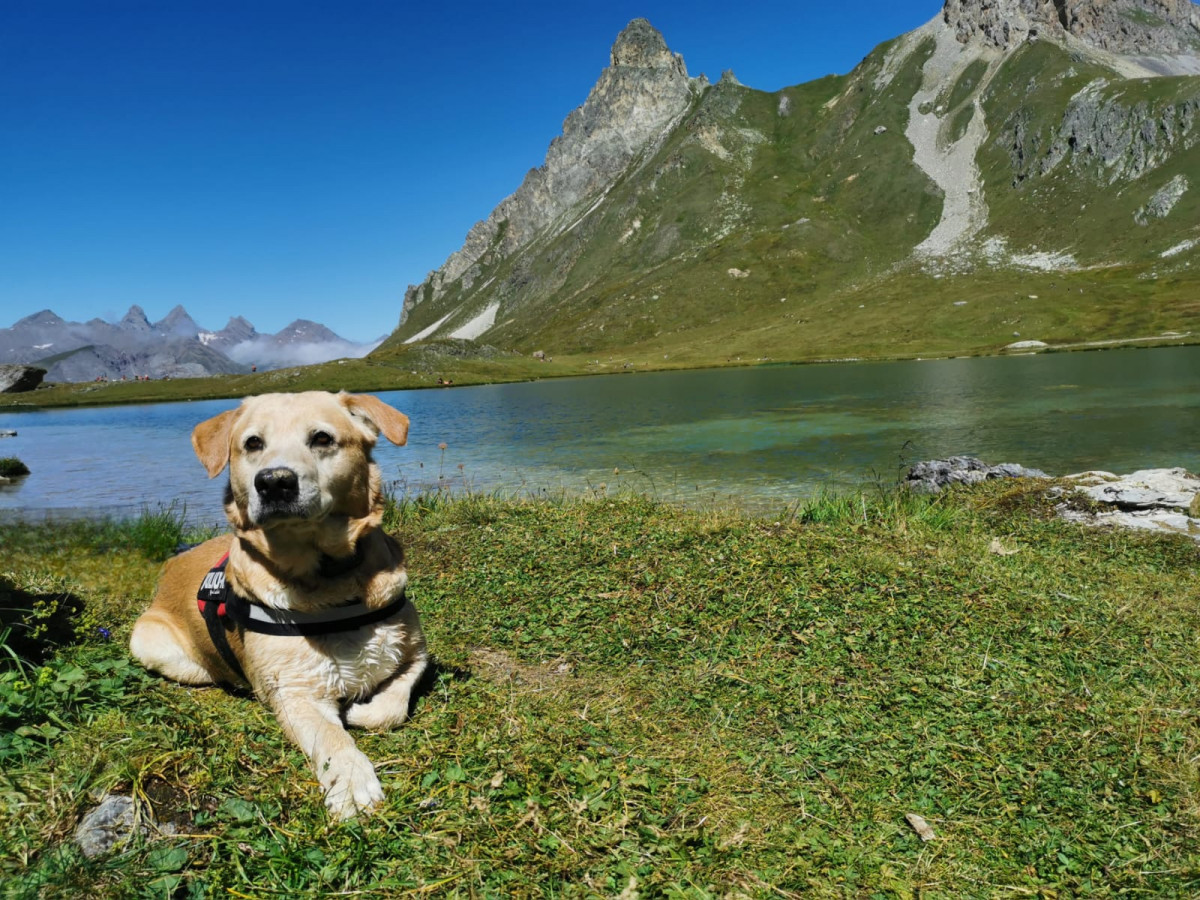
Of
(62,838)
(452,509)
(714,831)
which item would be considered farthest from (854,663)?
(452,509)

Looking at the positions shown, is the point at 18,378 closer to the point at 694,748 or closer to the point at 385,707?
the point at 385,707

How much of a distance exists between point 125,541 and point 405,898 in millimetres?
13021

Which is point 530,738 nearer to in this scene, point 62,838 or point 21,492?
point 62,838

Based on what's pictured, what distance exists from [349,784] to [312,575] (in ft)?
5.08

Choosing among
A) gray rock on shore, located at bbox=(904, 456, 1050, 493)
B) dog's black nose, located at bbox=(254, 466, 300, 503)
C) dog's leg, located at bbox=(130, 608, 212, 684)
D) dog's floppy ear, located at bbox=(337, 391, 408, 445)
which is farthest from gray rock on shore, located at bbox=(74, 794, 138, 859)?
gray rock on shore, located at bbox=(904, 456, 1050, 493)

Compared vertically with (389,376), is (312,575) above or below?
below

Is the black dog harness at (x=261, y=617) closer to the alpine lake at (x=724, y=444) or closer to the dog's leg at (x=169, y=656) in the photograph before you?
the dog's leg at (x=169, y=656)

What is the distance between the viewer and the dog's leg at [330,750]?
4.31 m

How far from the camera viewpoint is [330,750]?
4586mm

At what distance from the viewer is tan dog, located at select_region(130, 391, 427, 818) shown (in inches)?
191

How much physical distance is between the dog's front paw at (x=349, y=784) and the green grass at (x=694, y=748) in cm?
10

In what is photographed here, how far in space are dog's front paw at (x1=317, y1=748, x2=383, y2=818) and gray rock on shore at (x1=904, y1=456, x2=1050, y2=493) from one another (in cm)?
1802

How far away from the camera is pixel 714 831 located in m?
4.61

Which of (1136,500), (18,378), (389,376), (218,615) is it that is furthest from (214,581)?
(18,378)
